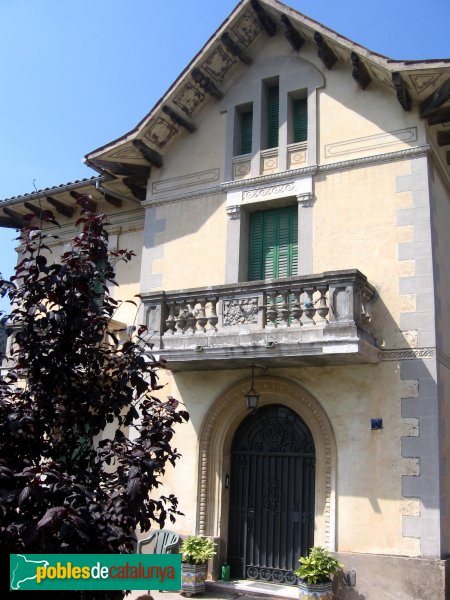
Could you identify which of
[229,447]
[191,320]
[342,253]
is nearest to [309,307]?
[342,253]

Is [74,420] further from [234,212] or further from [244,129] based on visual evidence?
[244,129]

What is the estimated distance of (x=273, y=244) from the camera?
12.0m

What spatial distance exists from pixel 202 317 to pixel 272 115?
4823mm

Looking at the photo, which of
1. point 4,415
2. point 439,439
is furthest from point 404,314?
point 4,415

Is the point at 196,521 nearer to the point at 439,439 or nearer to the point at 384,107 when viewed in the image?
the point at 439,439

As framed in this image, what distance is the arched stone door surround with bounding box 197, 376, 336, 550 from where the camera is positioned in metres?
10.1

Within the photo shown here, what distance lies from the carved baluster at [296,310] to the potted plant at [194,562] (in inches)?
161

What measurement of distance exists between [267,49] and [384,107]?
3128 millimetres

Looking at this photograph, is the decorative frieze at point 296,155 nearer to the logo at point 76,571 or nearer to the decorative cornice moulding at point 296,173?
the decorative cornice moulding at point 296,173

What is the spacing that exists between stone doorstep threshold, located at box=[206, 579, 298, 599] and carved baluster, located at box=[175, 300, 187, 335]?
437cm

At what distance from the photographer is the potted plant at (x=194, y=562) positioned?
10.0 metres

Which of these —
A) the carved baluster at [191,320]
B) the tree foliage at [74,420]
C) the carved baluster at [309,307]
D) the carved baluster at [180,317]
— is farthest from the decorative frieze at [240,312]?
the tree foliage at [74,420]

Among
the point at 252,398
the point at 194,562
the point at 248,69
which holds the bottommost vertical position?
the point at 194,562

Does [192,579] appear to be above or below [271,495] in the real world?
below
